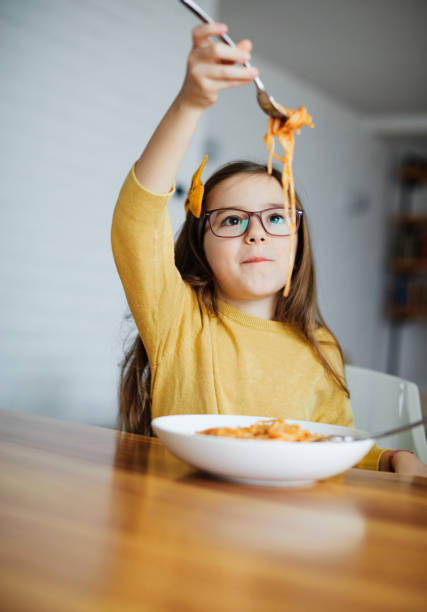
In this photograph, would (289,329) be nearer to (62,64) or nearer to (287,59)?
(62,64)

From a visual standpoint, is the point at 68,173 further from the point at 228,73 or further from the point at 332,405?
the point at 228,73

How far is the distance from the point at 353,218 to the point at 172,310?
4.54 m

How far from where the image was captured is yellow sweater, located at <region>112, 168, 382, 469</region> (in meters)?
0.97

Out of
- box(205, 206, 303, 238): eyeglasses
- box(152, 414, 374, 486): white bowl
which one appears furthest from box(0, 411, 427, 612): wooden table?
box(205, 206, 303, 238): eyeglasses

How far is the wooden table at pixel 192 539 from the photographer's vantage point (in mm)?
362

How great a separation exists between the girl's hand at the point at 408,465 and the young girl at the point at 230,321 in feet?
0.10

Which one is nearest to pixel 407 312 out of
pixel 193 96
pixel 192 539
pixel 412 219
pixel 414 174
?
pixel 412 219

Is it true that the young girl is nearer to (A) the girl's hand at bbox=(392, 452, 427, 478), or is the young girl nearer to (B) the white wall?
(A) the girl's hand at bbox=(392, 452, 427, 478)

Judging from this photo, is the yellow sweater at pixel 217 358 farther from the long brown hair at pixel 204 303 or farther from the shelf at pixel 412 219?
the shelf at pixel 412 219

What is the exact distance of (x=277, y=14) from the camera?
3455mm

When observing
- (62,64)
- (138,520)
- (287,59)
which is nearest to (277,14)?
(287,59)

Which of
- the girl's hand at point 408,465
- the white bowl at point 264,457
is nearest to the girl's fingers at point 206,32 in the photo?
the white bowl at point 264,457

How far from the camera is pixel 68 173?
7.34 ft

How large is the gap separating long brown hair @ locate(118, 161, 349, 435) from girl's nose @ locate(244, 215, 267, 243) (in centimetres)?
13
